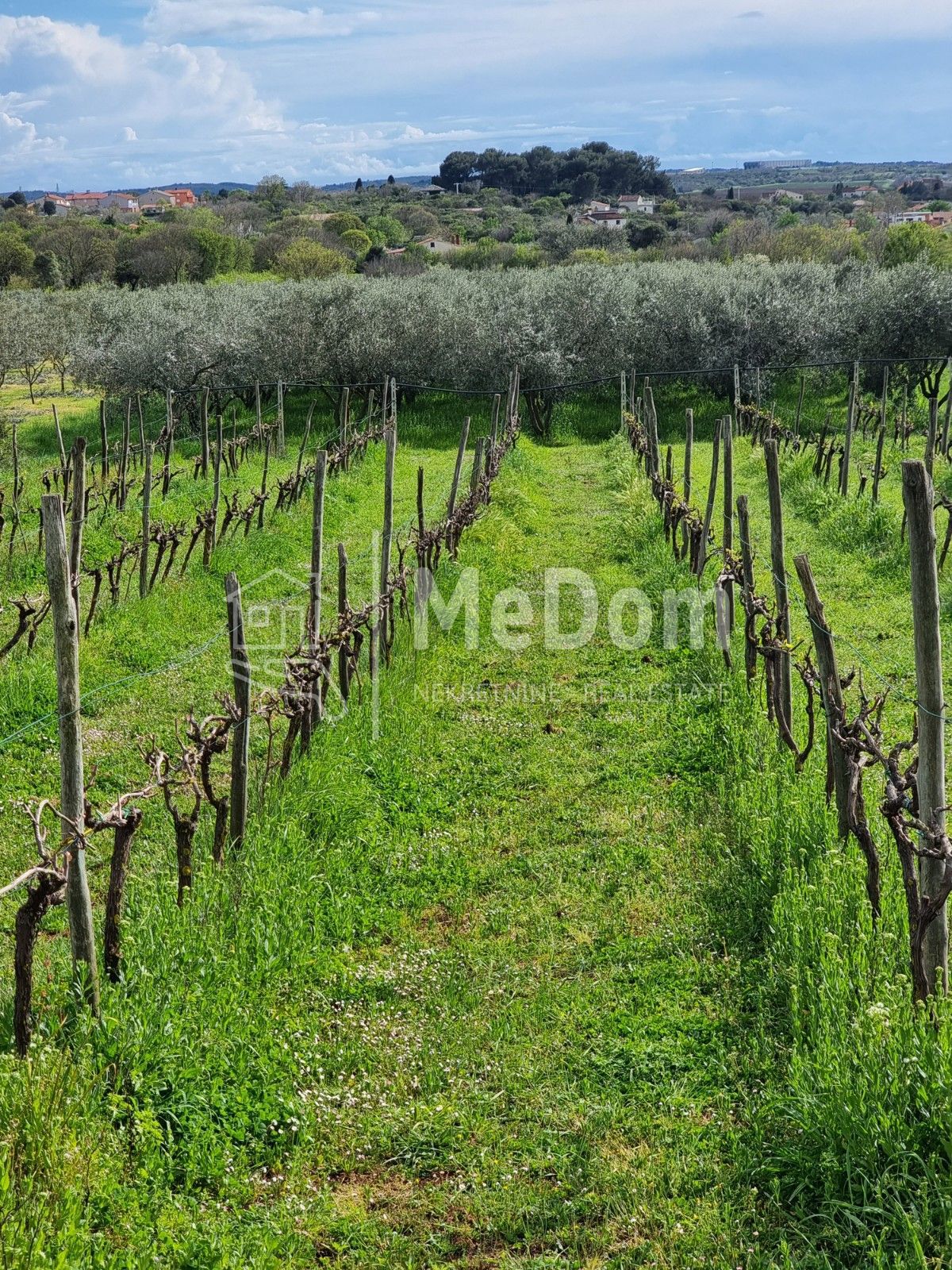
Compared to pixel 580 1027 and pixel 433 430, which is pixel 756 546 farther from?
pixel 433 430

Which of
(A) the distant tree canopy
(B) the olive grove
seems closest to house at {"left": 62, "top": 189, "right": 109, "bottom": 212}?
(A) the distant tree canopy

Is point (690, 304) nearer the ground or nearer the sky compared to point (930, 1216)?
nearer the sky

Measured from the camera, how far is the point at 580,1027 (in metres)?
4.80

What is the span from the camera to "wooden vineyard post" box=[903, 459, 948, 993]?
395cm

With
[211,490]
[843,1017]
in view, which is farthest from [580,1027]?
[211,490]

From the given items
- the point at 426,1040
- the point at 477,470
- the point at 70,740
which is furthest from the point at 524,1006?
the point at 477,470

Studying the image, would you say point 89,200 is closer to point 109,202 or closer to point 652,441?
point 109,202

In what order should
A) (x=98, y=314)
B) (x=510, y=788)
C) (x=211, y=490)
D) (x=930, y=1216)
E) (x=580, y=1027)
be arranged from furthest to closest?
1. (x=98, y=314)
2. (x=211, y=490)
3. (x=510, y=788)
4. (x=580, y=1027)
5. (x=930, y=1216)

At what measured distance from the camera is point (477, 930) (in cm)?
562

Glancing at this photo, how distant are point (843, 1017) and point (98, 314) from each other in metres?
36.7

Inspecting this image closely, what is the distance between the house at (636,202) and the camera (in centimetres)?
12814

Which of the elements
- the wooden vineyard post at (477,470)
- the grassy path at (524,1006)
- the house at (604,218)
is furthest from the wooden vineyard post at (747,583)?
the house at (604,218)

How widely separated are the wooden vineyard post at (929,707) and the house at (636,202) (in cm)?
12927

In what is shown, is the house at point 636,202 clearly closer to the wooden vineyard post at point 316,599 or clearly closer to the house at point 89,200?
the house at point 89,200
